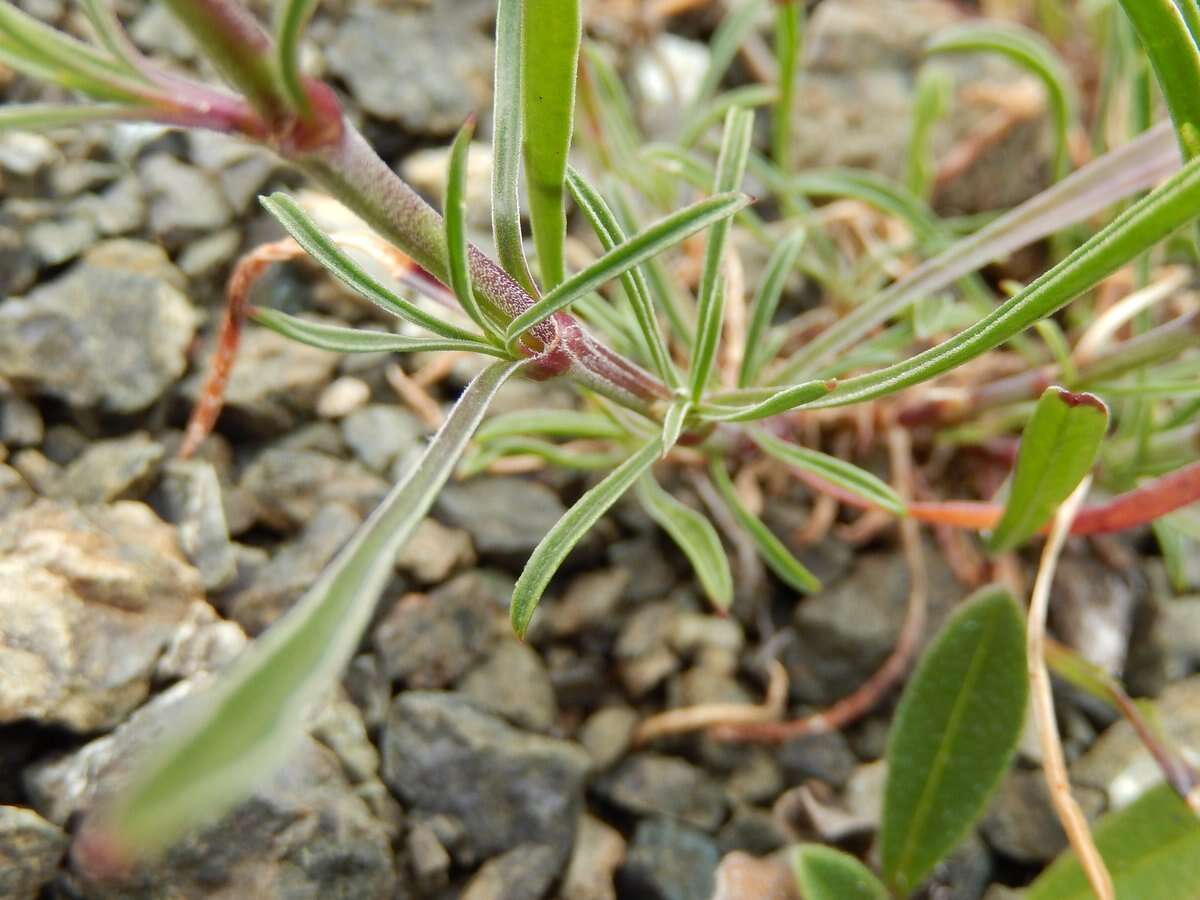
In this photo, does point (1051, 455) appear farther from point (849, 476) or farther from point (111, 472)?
point (111, 472)

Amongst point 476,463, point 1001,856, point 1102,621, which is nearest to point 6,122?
point 476,463

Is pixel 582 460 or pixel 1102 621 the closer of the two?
pixel 582 460

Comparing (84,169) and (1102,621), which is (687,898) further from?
(84,169)

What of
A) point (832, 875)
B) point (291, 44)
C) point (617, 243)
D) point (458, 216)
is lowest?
point (832, 875)

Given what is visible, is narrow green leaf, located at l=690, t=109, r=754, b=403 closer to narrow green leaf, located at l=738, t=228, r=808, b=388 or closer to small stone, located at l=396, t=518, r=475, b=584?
narrow green leaf, located at l=738, t=228, r=808, b=388

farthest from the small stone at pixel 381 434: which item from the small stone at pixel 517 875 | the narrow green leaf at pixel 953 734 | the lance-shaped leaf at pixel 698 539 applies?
the narrow green leaf at pixel 953 734

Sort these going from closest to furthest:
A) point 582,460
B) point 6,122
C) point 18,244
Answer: point 6,122 < point 582,460 < point 18,244

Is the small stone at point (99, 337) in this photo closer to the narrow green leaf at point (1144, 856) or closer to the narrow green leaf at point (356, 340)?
the narrow green leaf at point (356, 340)

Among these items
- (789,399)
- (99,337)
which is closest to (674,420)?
(789,399)
